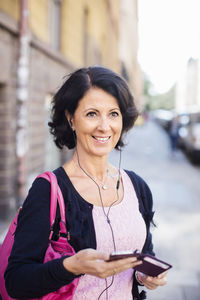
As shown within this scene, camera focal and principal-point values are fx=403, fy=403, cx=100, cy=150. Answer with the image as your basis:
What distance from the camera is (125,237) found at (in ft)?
6.02

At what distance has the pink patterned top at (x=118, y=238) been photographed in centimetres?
175

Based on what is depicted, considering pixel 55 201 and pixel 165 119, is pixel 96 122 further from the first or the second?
pixel 165 119

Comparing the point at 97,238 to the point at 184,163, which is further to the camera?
the point at 184,163

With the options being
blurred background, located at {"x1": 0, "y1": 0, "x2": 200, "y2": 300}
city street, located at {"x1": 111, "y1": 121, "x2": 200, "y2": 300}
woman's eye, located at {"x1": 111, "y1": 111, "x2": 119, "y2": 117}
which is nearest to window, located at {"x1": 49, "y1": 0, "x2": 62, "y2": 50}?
blurred background, located at {"x1": 0, "y1": 0, "x2": 200, "y2": 300}

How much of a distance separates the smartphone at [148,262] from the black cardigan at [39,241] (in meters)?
0.22

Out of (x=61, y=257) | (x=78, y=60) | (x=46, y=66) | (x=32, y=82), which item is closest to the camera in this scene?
(x=61, y=257)

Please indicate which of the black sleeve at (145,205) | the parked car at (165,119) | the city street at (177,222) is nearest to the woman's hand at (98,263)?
the black sleeve at (145,205)

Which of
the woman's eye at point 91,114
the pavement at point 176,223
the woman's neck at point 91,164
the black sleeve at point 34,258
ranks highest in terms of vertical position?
the woman's eye at point 91,114

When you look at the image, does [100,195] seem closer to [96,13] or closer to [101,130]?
[101,130]

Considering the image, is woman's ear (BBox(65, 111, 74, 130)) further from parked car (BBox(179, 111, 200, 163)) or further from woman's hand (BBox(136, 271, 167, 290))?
parked car (BBox(179, 111, 200, 163))

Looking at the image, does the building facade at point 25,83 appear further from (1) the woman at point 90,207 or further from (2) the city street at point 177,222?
(1) the woman at point 90,207

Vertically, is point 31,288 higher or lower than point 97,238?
lower

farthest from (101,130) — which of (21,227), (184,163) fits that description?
(184,163)

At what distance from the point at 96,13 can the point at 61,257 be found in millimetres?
15600
